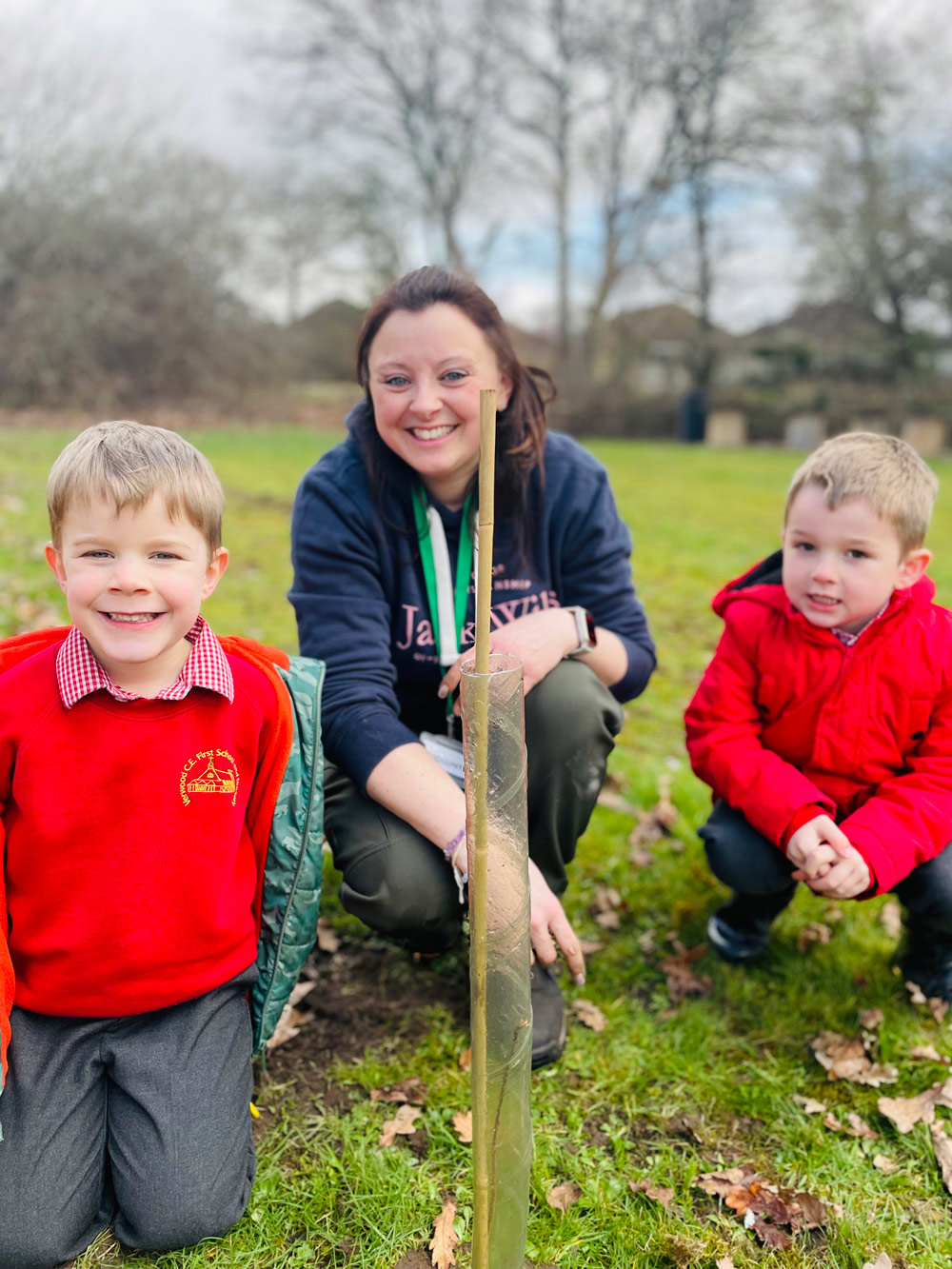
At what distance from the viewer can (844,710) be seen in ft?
7.97

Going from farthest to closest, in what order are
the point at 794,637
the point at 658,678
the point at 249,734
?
the point at 658,678
the point at 794,637
the point at 249,734

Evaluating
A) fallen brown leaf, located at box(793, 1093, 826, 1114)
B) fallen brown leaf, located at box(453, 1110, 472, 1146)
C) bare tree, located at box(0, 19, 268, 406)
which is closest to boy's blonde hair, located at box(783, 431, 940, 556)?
fallen brown leaf, located at box(793, 1093, 826, 1114)

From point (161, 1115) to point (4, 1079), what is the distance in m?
0.32

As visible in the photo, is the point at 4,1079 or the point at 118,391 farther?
the point at 118,391

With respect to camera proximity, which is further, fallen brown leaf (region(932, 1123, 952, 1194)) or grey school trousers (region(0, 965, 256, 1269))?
fallen brown leaf (region(932, 1123, 952, 1194))

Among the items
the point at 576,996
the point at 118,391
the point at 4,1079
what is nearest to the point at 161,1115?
the point at 4,1079

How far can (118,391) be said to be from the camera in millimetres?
19141

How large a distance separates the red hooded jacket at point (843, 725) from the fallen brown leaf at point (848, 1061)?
480 mm

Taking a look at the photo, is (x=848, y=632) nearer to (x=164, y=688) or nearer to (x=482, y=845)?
(x=482, y=845)

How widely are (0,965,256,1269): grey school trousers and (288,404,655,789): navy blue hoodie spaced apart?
0.70 meters

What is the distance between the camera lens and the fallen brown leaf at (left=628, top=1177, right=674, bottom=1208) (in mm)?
2045

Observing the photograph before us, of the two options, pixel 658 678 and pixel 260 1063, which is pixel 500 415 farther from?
pixel 658 678

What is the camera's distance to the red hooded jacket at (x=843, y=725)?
2340mm

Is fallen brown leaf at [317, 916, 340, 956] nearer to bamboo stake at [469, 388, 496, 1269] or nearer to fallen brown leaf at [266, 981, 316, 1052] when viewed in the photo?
fallen brown leaf at [266, 981, 316, 1052]
